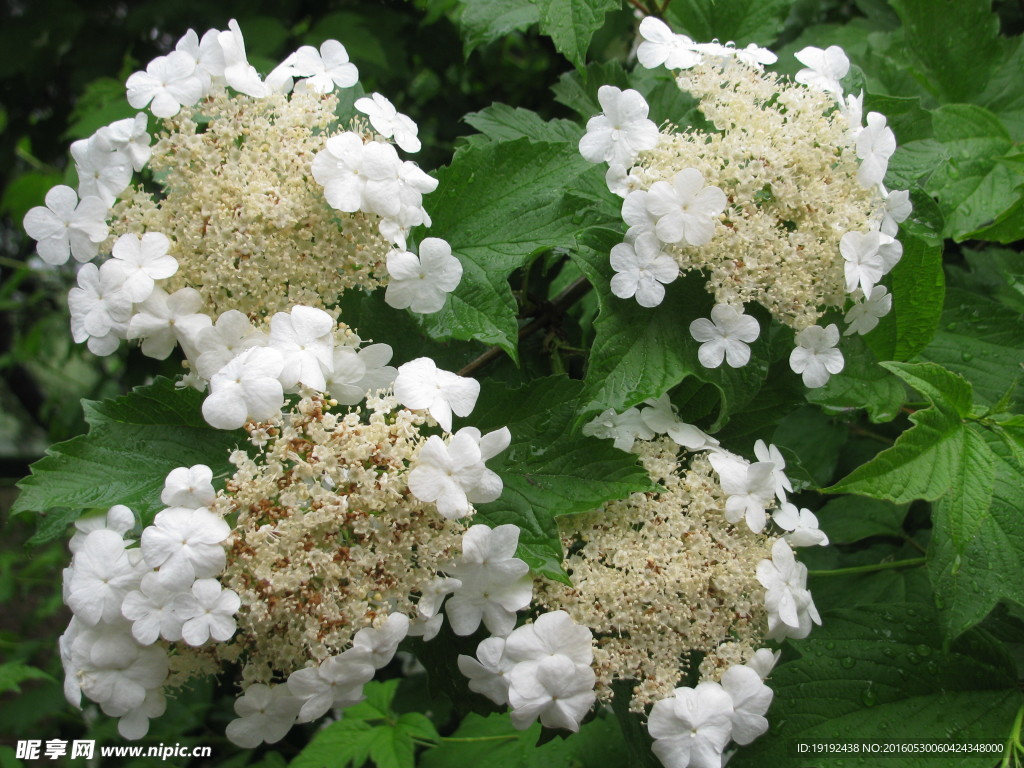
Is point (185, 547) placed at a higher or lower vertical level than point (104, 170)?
lower

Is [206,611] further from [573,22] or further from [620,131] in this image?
[573,22]

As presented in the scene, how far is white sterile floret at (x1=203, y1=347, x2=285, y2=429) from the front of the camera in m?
1.20

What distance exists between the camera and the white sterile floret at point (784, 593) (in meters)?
1.37

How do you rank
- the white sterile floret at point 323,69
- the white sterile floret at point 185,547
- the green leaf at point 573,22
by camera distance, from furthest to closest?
the green leaf at point 573,22 → the white sterile floret at point 323,69 → the white sterile floret at point 185,547

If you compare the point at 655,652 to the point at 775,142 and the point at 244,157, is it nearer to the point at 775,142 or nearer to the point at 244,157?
the point at 775,142

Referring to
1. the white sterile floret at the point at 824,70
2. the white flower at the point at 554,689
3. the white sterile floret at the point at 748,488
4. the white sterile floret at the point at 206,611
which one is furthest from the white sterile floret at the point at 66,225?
the white sterile floret at the point at 824,70

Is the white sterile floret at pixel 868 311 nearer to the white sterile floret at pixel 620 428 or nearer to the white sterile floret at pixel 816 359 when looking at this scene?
the white sterile floret at pixel 816 359

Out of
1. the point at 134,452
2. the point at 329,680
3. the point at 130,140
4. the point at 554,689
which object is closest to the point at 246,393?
the point at 134,452

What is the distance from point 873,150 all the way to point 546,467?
0.81 m

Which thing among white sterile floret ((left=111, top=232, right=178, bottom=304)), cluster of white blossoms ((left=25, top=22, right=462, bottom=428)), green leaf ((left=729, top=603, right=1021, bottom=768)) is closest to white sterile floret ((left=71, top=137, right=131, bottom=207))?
cluster of white blossoms ((left=25, top=22, right=462, bottom=428))

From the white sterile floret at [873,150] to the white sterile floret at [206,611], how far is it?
48.8 inches

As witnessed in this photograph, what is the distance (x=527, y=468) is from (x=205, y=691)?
2.47 metres

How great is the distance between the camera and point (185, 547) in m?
1.15

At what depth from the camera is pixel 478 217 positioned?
5.14ft
